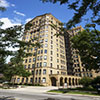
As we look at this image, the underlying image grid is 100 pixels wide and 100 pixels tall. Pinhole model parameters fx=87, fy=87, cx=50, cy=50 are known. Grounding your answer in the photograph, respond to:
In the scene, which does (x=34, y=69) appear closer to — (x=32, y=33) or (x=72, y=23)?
(x=32, y=33)

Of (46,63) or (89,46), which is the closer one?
(89,46)

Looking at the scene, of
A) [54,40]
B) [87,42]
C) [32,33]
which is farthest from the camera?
[32,33]

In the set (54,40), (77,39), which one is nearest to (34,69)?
(54,40)

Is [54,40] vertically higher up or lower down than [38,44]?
higher up

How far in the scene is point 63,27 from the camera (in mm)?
4609

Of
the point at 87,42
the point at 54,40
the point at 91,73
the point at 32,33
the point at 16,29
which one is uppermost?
the point at 32,33

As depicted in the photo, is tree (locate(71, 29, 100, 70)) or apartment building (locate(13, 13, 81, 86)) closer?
tree (locate(71, 29, 100, 70))

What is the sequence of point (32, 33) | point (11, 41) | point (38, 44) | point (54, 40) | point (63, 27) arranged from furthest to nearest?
1. point (32, 33)
2. point (54, 40)
3. point (38, 44)
4. point (11, 41)
5. point (63, 27)

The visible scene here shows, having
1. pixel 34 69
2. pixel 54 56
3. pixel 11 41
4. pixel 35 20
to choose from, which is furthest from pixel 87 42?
pixel 35 20

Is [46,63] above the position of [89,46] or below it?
below

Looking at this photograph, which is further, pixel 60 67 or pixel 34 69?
pixel 60 67

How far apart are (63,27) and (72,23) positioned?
615 mm

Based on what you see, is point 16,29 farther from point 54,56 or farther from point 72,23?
point 54,56

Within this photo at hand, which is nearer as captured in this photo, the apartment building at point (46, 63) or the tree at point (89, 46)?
the tree at point (89, 46)
